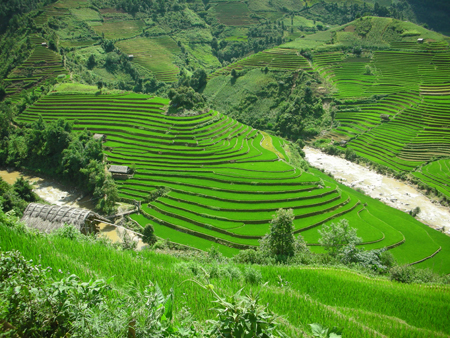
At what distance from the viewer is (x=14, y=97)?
73.1m

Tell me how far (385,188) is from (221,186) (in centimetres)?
3515

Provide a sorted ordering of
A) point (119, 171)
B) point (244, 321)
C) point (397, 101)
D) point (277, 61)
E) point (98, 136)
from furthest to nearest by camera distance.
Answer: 1. point (277, 61)
2. point (397, 101)
3. point (98, 136)
4. point (119, 171)
5. point (244, 321)

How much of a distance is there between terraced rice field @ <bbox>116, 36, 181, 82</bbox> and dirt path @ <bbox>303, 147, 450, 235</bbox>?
69388mm

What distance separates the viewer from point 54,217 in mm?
24250

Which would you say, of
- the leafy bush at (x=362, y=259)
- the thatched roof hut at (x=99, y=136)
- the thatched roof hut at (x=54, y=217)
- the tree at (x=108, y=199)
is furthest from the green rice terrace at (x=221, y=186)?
the thatched roof hut at (x=54, y=217)

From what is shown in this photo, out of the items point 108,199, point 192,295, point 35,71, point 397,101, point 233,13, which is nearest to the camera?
point 192,295

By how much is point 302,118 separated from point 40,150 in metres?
66.0

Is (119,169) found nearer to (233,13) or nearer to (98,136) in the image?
(98,136)

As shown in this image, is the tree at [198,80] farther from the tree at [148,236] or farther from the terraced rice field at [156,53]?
the tree at [148,236]

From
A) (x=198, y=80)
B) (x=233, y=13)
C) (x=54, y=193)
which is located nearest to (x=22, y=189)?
(x=54, y=193)

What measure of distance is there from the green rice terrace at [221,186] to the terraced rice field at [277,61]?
1550 inches

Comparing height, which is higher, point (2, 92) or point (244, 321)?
point (2, 92)

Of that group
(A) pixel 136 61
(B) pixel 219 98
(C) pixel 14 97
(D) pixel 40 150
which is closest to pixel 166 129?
(D) pixel 40 150

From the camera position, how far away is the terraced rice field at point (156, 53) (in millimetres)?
108188
